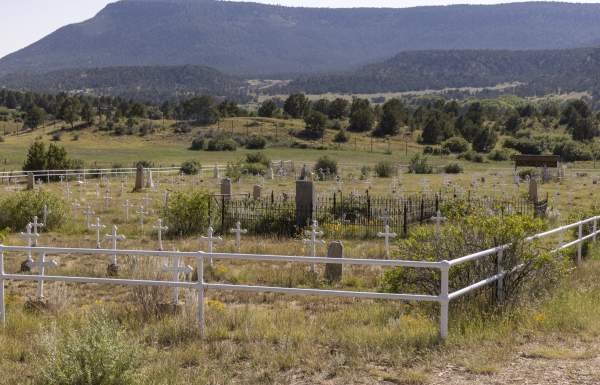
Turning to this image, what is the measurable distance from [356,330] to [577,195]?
30881 millimetres

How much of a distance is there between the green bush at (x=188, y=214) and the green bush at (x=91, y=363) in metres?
16.5

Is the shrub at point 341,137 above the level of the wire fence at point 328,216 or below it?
below

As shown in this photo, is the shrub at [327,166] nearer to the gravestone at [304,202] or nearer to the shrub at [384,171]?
the shrub at [384,171]

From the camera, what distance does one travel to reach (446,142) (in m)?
87.8

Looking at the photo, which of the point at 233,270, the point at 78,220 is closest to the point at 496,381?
the point at 233,270

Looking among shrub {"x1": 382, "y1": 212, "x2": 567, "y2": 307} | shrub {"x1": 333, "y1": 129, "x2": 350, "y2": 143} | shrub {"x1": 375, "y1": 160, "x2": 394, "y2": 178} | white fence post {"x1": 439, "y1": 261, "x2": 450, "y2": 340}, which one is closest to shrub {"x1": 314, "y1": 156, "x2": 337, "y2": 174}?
shrub {"x1": 375, "y1": 160, "x2": 394, "y2": 178}

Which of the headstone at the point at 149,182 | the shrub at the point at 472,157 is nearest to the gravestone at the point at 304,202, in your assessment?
the headstone at the point at 149,182

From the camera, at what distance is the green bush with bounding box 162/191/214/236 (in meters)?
23.7

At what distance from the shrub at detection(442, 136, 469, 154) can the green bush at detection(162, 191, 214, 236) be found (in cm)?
6445

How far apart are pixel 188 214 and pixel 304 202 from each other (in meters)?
3.41

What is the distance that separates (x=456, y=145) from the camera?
86500mm

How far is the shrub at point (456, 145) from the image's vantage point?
86.2 meters

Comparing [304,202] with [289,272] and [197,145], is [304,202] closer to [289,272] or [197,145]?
[289,272]

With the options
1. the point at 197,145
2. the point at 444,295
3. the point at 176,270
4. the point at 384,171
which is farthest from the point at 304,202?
the point at 197,145
